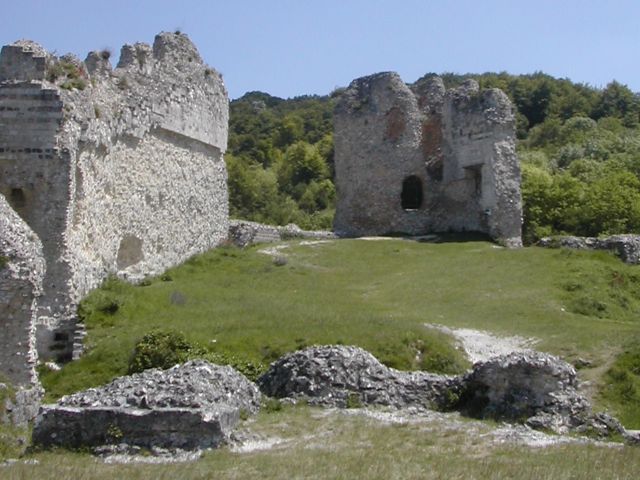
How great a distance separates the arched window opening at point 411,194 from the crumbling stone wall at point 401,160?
0.14ft

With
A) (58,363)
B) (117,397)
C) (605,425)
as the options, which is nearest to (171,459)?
(117,397)

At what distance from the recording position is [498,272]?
1172 inches

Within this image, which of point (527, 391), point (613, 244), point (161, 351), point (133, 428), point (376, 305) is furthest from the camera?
point (613, 244)

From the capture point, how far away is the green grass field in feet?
39.8

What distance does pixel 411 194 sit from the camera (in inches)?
1679

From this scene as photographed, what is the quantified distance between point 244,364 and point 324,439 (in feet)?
19.1

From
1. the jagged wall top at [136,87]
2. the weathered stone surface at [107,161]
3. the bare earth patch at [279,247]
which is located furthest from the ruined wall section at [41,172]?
the bare earth patch at [279,247]

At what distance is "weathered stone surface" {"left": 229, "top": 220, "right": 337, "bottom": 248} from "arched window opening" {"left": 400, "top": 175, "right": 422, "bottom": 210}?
432cm

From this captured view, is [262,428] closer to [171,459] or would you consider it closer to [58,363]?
[171,459]

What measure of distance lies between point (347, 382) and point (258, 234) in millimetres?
21944

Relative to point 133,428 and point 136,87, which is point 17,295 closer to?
point 133,428

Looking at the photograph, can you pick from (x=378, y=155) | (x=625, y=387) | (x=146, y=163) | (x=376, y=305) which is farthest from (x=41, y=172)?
(x=378, y=155)

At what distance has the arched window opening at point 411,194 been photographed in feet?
138

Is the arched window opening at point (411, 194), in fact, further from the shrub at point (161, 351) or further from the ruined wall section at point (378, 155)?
the shrub at point (161, 351)
